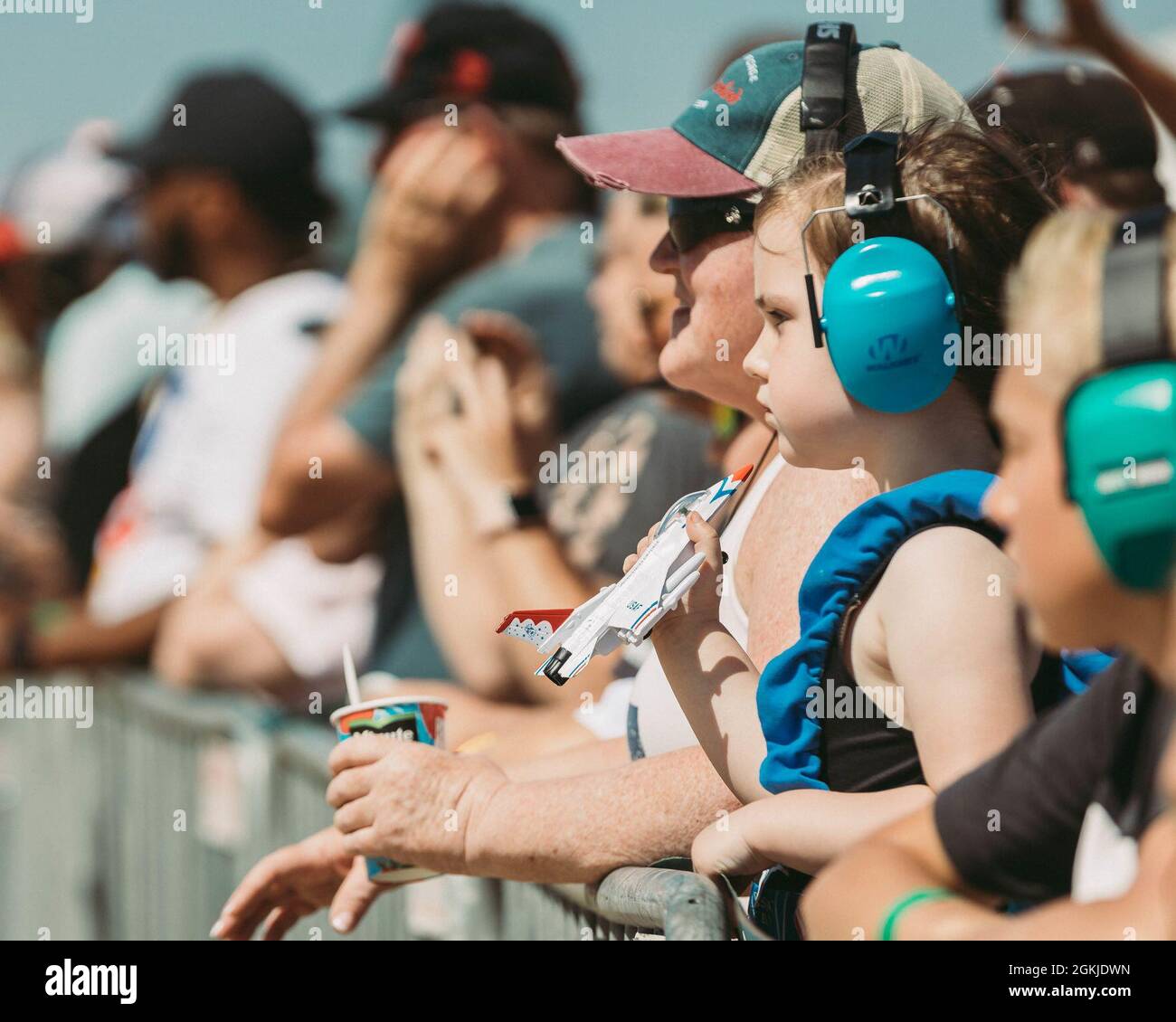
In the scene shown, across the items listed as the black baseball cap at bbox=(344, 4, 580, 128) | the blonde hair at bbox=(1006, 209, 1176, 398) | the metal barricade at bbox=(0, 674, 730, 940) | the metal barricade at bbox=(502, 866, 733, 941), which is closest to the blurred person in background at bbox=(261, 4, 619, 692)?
the black baseball cap at bbox=(344, 4, 580, 128)

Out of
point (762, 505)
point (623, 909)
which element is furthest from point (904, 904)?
point (762, 505)

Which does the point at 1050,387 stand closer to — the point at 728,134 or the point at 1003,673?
the point at 1003,673

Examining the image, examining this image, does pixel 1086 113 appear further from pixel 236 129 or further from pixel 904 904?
pixel 236 129

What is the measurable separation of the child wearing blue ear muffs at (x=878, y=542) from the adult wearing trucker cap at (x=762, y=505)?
→ 167mm

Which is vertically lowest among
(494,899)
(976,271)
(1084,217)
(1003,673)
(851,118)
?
(494,899)

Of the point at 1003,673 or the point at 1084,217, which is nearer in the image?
the point at 1084,217

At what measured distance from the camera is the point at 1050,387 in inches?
47.1

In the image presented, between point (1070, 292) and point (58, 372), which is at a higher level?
point (58, 372)

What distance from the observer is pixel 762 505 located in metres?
2.25

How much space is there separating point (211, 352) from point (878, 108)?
355 cm

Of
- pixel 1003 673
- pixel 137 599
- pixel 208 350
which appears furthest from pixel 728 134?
pixel 137 599

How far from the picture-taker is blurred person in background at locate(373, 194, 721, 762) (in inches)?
135

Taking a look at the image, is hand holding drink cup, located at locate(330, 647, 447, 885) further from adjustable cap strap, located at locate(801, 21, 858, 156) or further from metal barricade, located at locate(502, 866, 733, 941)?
adjustable cap strap, located at locate(801, 21, 858, 156)

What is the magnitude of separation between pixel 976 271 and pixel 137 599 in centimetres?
428
